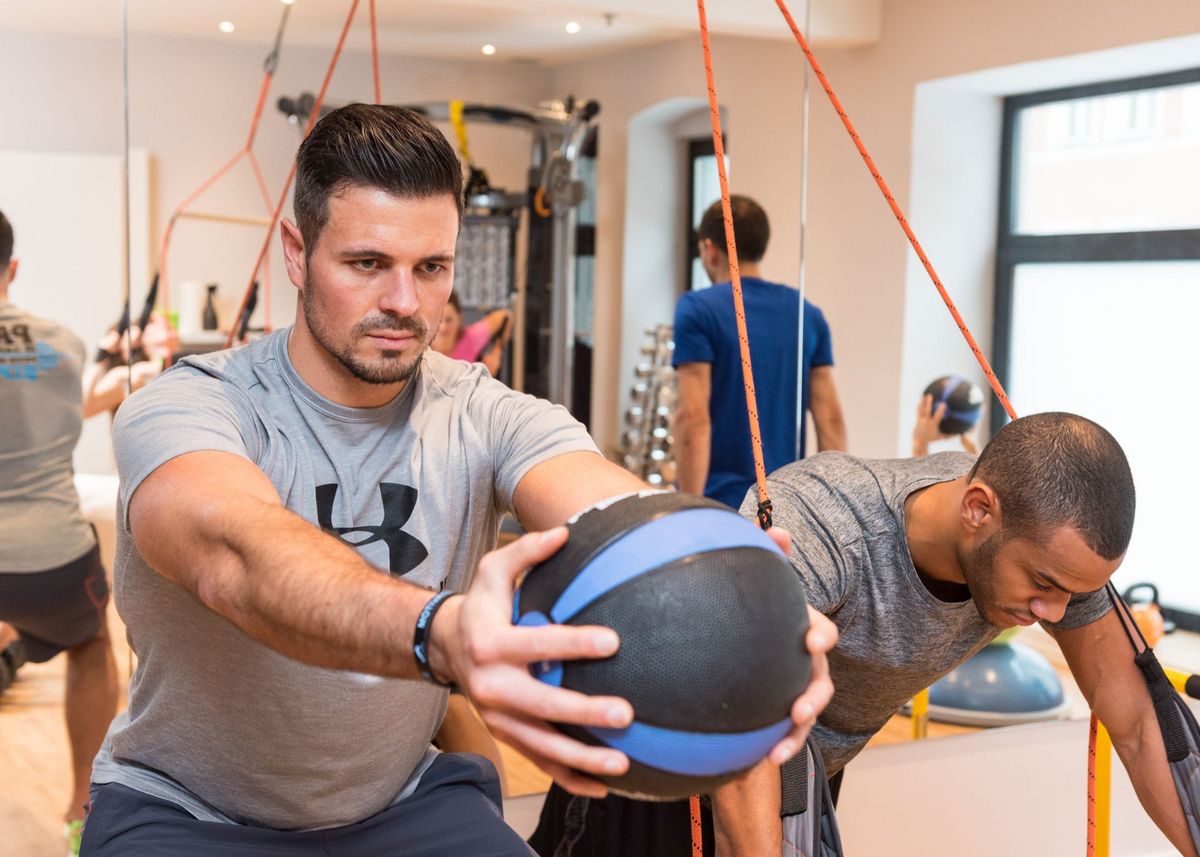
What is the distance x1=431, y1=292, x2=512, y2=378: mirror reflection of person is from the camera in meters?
2.80

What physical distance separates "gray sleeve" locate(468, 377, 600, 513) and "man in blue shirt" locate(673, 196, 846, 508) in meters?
1.18

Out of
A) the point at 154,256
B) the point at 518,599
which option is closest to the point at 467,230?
the point at 154,256

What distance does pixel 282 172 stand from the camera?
272 centimetres

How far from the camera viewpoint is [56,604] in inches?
103

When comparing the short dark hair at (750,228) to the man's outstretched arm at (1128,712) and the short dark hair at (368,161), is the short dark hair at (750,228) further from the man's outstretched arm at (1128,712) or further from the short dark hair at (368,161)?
the short dark hair at (368,161)

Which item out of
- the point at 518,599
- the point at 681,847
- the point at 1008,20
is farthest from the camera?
the point at 1008,20

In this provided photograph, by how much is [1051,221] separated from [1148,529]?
0.98m

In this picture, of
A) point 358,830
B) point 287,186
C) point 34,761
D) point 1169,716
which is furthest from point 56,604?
point 1169,716

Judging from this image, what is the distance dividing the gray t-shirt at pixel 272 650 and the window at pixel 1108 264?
2.32 meters

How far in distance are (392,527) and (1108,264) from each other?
2714 mm

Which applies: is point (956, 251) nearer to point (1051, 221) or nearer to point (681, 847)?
point (1051, 221)

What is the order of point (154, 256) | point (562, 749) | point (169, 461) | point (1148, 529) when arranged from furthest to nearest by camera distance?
point (1148, 529)
point (154, 256)
point (169, 461)
point (562, 749)

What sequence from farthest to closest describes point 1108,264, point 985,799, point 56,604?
point 1108,264, point 985,799, point 56,604

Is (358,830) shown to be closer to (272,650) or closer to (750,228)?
(272,650)
